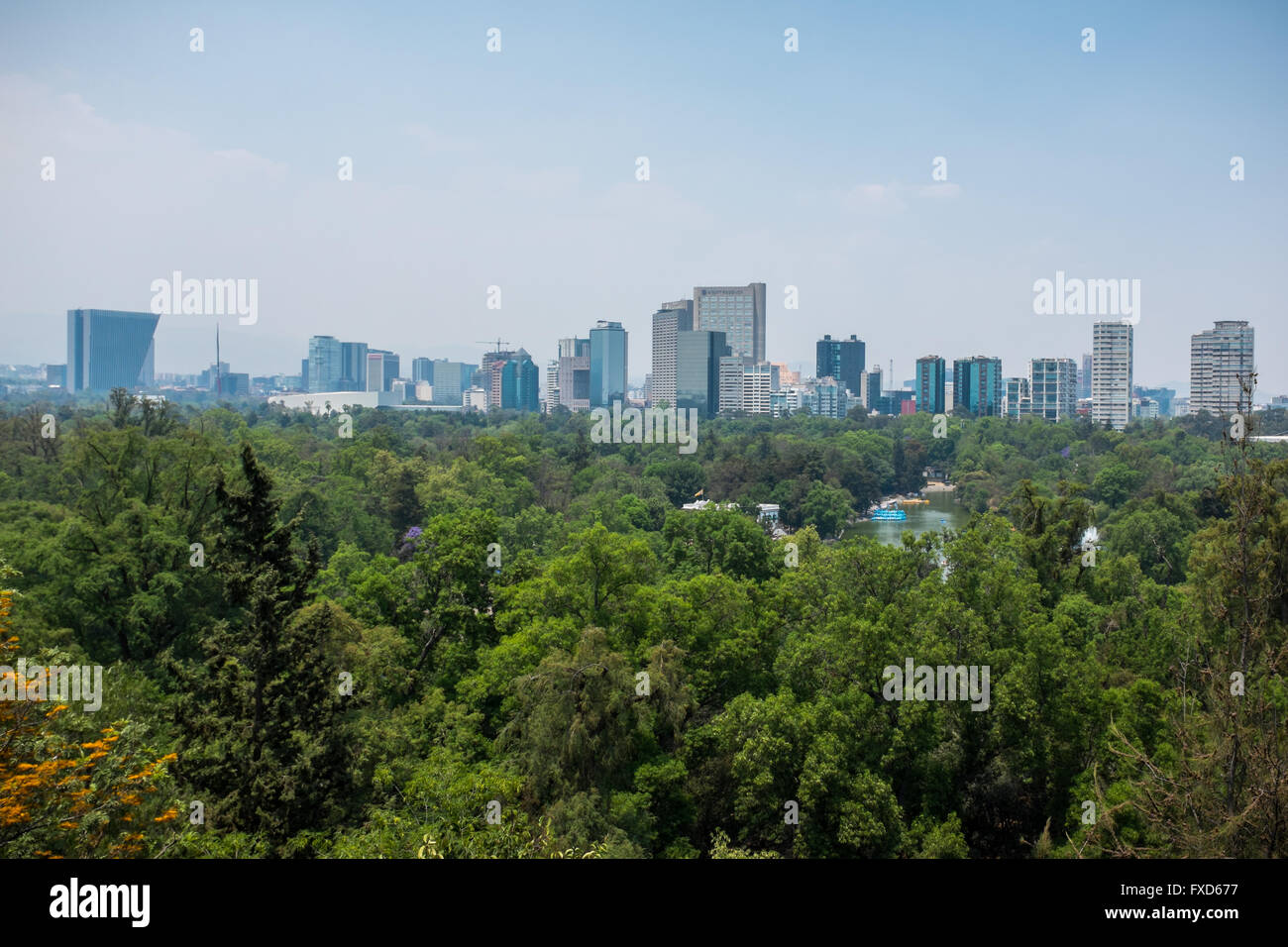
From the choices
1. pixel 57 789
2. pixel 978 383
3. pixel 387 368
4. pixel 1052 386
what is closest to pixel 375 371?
pixel 387 368

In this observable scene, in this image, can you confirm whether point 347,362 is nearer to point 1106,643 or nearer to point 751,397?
point 751,397

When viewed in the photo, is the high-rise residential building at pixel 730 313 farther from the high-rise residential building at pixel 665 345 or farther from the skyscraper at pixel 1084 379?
the skyscraper at pixel 1084 379

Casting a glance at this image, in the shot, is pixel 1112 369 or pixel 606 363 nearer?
pixel 1112 369

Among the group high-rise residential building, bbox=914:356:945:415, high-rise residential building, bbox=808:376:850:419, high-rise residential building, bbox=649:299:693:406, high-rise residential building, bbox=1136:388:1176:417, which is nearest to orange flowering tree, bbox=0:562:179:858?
high-rise residential building, bbox=914:356:945:415

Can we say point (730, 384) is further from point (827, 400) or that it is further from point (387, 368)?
point (387, 368)

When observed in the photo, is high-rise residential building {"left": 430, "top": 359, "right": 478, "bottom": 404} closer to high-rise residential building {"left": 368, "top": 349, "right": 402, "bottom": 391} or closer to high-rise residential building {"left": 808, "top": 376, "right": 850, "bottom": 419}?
high-rise residential building {"left": 368, "top": 349, "right": 402, "bottom": 391}
